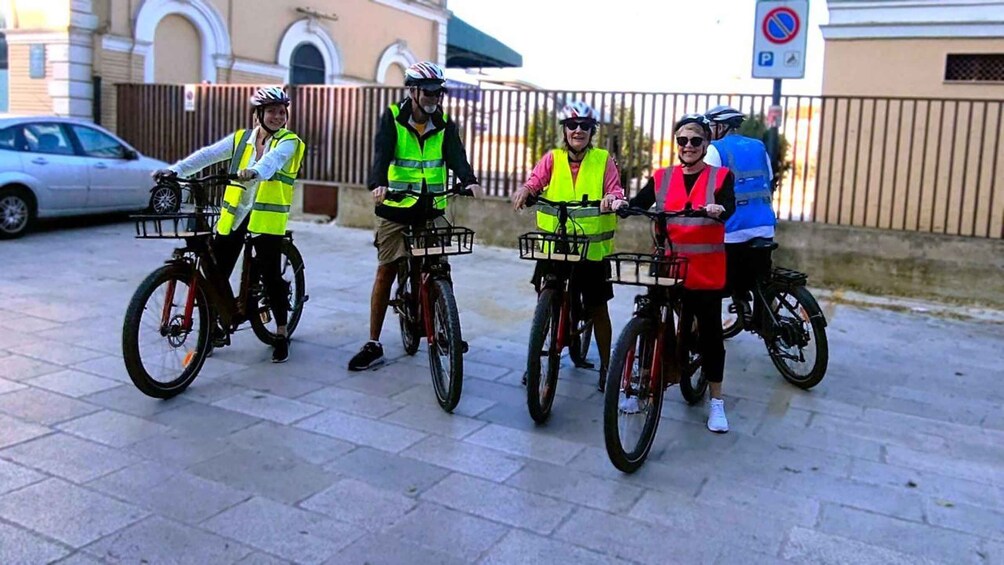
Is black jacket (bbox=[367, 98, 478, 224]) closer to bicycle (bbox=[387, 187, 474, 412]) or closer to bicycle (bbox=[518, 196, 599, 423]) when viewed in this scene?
bicycle (bbox=[387, 187, 474, 412])

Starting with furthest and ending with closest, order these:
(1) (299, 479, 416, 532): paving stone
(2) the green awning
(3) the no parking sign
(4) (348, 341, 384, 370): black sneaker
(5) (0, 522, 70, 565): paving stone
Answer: (2) the green awning < (3) the no parking sign < (4) (348, 341, 384, 370): black sneaker < (1) (299, 479, 416, 532): paving stone < (5) (0, 522, 70, 565): paving stone

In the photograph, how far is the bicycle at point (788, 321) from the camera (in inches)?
210

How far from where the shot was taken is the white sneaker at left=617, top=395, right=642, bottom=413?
13.0 feet

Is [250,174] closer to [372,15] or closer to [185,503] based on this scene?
[185,503]

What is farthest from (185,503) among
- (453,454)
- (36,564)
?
(453,454)

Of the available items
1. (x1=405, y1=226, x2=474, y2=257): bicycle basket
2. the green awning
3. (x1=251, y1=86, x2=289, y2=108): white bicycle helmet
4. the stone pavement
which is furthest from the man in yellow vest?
the green awning

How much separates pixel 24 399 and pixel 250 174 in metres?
1.69

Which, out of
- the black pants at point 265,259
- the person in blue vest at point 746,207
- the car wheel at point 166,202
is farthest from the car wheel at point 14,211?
the person in blue vest at point 746,207

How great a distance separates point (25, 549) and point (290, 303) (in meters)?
3.07

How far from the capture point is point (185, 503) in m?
3.53

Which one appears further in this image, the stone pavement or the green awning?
the green awning

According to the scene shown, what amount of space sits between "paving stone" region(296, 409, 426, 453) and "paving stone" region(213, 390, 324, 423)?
Answer: 98 millimetres

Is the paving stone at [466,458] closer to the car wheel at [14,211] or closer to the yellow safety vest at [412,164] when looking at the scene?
the yellow safety vest at [412,164]

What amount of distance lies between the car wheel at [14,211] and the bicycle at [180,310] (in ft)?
20.4
